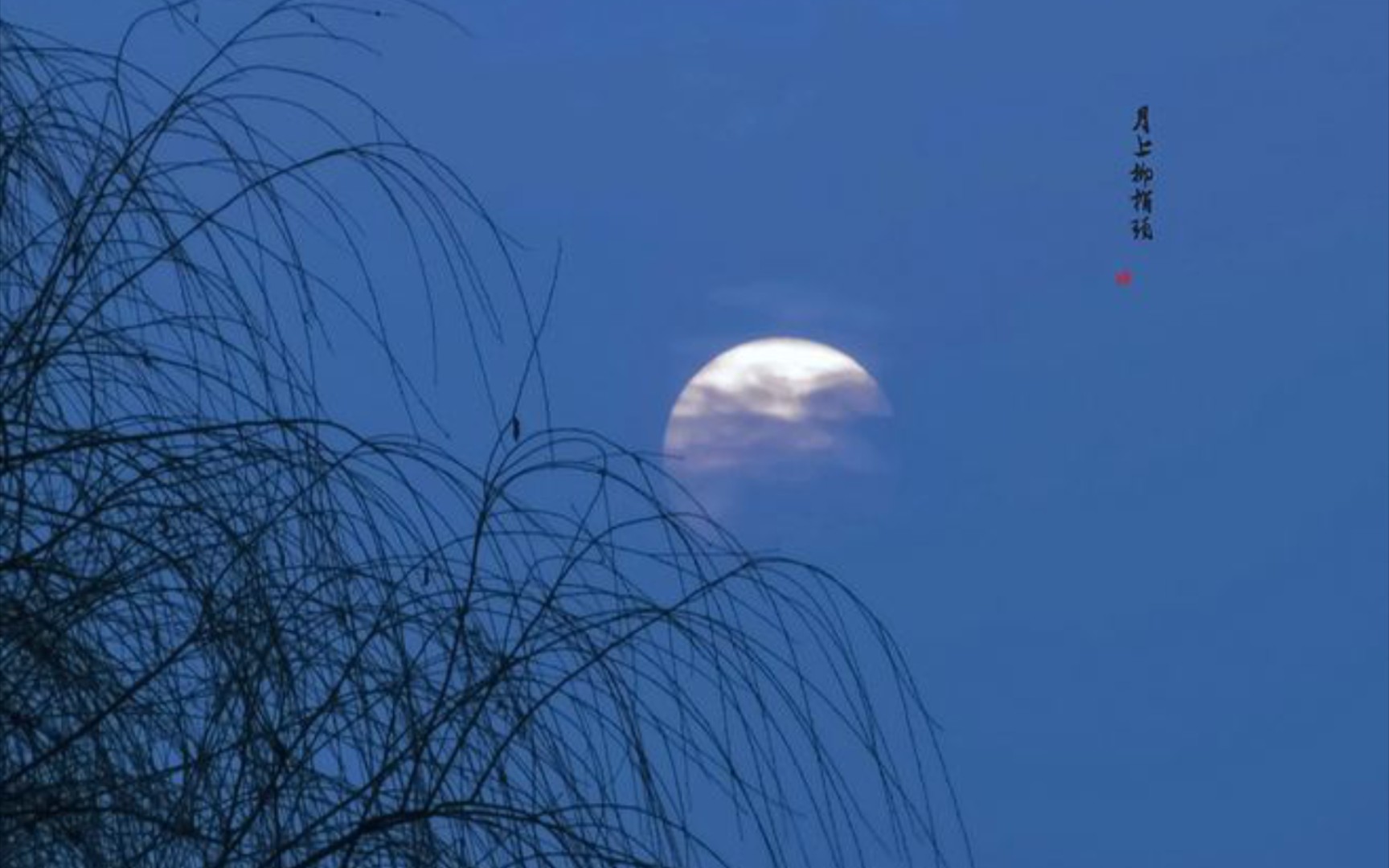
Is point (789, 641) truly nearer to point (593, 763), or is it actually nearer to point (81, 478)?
point (593, 763)

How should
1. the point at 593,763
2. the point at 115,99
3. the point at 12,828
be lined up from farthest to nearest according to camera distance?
1. the point at 115,99
2. the point at 593,763
3. the point at 12,828

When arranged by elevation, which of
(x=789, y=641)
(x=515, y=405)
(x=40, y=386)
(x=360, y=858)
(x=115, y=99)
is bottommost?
(x=360, y=858)

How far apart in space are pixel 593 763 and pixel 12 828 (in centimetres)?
45

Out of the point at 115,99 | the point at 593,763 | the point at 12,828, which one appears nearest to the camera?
the point at 12,828

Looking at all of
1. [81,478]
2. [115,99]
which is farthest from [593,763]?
[115,99]

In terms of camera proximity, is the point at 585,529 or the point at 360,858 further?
the point at 585,529

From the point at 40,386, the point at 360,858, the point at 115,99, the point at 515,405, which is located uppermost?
the point at 115,99

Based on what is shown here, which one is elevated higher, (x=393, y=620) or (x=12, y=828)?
(x=393, y=620)

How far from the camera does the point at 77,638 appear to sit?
201 cm

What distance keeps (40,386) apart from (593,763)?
578 millimetres

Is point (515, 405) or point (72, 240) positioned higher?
point (72, 240)

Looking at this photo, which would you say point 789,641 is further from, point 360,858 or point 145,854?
point 145,854

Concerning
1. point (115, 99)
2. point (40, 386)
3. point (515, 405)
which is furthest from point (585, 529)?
point (115, 99)

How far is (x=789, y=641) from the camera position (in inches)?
77.7
